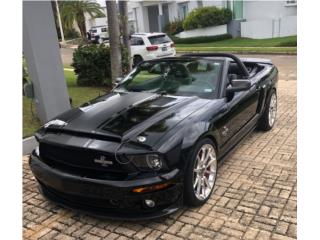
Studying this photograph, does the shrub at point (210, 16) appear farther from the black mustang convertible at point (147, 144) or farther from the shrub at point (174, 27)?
the black mustang convertible at point (147, 144)

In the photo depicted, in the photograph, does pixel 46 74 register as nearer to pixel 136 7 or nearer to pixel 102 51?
pixel 102 51

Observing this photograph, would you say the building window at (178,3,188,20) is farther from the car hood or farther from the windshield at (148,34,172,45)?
the car hood

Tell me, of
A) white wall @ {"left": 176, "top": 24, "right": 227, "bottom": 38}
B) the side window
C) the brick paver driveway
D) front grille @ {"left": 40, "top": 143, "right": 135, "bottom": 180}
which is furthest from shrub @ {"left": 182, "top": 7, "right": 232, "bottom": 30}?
front grille @ {"left": 40, "top": 143, "right": 135, "bottom": 180}

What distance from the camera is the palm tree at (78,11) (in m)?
33.1

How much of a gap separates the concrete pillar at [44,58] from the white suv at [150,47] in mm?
9606

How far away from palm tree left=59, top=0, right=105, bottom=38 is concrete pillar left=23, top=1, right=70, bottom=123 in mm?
28370

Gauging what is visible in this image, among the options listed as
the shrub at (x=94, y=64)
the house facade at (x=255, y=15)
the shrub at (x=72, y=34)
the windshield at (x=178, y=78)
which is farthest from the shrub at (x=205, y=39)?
the windshield at (x=178, y=78)

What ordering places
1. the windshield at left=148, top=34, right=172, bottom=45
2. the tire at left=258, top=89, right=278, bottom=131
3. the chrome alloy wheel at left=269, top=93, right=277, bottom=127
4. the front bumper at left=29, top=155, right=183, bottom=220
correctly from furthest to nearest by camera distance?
the windshield at left=148, top=34, right=172, bottom=45 → the chrome alloy wheel at left=269, top=93, right=277, bottom=127 → the tire at left=258, top=89, right=278, bottom=131 → the front bumper at left=29, top=155, right=183, bottom=220

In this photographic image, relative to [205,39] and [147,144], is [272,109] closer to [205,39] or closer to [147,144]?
[147,144]

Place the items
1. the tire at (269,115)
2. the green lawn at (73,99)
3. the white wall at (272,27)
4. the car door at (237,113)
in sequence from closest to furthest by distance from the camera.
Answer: the car door at (237,113), the tire at (269,115), the green lawn at (73,99), the white wall at (272,27)

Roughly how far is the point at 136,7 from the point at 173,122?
32852 mm

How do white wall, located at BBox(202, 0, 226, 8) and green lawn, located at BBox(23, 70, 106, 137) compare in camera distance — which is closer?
green lawn, located at BBox(23, 70, 106, 137)

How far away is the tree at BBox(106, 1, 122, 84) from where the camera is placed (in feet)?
25.0

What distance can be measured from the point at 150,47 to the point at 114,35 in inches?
304
